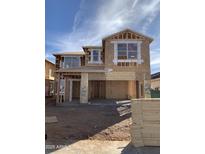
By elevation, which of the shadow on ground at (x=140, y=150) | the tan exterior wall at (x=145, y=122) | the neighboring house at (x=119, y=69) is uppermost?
the neighboring house at (x=119, y=69)

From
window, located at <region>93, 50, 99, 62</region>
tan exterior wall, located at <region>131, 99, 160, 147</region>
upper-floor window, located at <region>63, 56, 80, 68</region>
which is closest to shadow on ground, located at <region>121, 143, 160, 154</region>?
tan exterior wall, located at <region>131, 99, 160, 147</region>

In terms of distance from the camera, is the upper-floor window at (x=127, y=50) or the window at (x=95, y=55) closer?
the upper-floor window at (x=127, y=50)

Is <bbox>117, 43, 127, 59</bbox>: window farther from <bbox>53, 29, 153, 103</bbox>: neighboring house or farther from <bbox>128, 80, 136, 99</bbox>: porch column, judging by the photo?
<bbox>128, 80, 136, 99</bbox>: porch column

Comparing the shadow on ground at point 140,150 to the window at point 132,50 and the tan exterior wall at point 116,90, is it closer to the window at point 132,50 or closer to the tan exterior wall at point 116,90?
the window at point 132,50

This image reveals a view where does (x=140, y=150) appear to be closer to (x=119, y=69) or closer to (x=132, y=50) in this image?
(x=119, y=69)

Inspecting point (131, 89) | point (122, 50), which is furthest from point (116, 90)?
point (122, 50)

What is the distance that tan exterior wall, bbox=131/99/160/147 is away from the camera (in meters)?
2.90

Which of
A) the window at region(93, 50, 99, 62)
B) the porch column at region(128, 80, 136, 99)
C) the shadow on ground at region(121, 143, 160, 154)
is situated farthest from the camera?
the window at region(93, 50, 99, 62)

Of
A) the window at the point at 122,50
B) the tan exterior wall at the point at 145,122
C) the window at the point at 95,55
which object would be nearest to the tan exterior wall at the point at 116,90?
the window at the point at 95,55

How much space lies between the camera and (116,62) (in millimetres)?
9680

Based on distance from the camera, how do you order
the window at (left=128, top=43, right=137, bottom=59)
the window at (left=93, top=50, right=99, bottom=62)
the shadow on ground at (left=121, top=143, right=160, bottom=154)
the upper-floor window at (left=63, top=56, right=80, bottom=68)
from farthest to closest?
the upper-floor window at (left=63, top=56, right=80, bottom=68)
the window at (left=93, top=50, right=99, bottom=62)
the window at (left=128, top=43, right=137, bottom=59)
the shadow on ground at (left=121, top=143, right=160, bottom=154)

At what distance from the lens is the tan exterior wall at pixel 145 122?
9.52 feet
